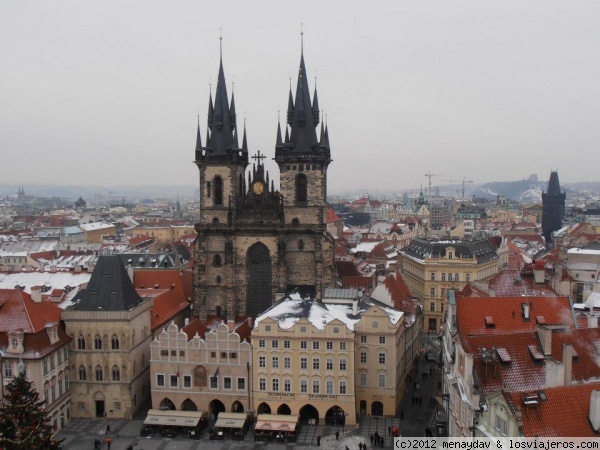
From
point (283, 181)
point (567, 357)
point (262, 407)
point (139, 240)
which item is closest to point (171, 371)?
point (262, 407)

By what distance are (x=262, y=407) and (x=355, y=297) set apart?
16.9 metres

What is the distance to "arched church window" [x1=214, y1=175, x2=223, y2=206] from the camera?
93.9 meters

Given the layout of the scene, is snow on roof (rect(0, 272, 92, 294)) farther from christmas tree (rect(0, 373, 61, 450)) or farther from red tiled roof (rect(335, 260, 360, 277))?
red tiled roof (rect(335, 260, 360, 277))

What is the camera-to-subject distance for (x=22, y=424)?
53031mm

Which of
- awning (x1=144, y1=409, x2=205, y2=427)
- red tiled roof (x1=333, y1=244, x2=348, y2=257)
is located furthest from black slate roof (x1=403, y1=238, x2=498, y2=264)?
awning (x1=144, y1=409, x2=205, y2=427)

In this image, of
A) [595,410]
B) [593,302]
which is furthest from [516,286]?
[595,410]

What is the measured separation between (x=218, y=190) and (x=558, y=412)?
63.9m

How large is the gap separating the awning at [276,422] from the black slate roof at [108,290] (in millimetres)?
19008

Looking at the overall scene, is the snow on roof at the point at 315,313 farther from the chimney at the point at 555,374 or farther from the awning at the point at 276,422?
the chimney at the point at 555,374

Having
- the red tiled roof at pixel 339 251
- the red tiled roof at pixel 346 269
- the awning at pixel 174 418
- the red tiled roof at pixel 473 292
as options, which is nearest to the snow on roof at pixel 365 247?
the red tiled roof at pixel 339 251

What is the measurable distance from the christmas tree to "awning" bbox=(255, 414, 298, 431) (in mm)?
20269

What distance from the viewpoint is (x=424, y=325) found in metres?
112

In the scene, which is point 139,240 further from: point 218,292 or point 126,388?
point 126,388

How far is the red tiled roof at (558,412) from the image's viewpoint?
3731 centimetres
